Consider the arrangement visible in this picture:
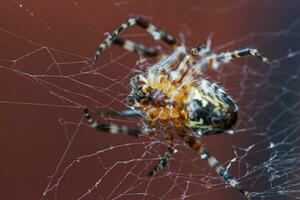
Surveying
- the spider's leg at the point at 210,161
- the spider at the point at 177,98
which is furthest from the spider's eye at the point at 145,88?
the spider's leg at the point at 210,161

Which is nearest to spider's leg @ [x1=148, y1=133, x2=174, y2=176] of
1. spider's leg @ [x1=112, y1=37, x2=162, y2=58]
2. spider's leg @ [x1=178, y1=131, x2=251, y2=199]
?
spider's leg @ [x1=178, y1=131, x2=251, y2=199]

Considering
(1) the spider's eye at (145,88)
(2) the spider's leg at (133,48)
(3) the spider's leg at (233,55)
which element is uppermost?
(3) the spider's leg at (233,55)

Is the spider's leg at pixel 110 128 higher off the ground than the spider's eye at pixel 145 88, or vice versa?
the spider's eye at pixel 145 88

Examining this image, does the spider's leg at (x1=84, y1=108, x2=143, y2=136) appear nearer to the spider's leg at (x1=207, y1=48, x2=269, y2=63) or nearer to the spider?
the spider

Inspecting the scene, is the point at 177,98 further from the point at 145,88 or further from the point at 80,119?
the point at 80,119

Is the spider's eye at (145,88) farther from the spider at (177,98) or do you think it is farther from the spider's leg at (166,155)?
the spider's leg at (166,155)

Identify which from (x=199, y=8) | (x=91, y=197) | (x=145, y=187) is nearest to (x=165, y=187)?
(x=145, y=187)

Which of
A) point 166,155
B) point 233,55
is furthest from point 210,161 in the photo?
point 233,55

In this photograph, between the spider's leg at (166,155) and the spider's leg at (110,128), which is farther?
the spider's leg at (166,155)
